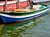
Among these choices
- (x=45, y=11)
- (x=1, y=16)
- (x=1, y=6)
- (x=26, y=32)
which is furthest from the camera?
(x=45, y=11)

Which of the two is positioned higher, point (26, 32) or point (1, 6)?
point (1, 6)

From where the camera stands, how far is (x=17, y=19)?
16.4 m

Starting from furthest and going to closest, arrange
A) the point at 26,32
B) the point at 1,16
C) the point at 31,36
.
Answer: the point at 1,16 → the point at 26,32 → the point at 31,36

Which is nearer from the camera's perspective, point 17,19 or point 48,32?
point 48,32

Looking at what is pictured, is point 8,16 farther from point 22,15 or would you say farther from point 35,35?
point 35,35

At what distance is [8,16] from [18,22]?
1.41 m

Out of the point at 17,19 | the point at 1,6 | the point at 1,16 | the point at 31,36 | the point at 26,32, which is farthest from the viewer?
the point at 1,6

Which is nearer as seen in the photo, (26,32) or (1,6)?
(26,32)

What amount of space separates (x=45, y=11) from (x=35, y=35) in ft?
29.8

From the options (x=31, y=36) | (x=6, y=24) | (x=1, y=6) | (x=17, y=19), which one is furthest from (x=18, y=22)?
(x=31, y=36)

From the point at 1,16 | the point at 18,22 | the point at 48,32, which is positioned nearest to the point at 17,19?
the point at 18,22

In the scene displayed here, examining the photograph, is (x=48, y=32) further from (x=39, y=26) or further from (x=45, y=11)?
(x=45, y=11)

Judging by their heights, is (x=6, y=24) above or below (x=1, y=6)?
below

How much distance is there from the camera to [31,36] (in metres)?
11.8
